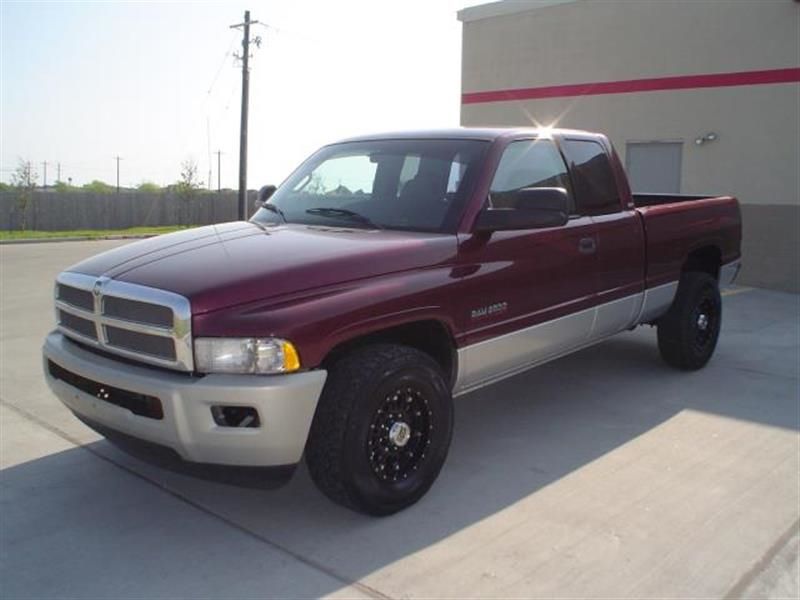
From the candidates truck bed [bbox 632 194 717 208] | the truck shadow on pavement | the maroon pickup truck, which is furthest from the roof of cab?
truck bed [bbox 632 194 717 208]

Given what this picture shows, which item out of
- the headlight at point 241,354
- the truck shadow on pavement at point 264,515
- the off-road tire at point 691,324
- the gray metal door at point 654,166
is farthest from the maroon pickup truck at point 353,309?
the gray metal door at point 654,166

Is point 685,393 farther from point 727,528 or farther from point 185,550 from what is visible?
point 185,550

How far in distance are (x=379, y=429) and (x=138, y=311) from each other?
1.23 m

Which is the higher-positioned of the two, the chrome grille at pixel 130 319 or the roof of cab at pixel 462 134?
the roof of cab at pixel 462 134

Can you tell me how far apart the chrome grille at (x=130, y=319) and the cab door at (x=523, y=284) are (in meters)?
1.48

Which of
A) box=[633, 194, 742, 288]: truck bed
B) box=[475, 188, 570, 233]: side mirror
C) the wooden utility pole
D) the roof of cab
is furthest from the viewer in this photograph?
the wooden utility pole

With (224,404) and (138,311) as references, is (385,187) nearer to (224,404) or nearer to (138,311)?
(138,311)

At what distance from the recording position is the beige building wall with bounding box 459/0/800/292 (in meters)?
11.9

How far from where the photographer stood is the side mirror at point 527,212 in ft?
13.3

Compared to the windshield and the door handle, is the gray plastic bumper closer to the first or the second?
the windshield

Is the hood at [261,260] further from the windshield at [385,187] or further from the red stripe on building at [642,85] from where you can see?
the red stripe on building at [642,85]

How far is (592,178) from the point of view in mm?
5320

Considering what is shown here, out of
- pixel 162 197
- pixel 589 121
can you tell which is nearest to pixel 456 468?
pixel 589 121

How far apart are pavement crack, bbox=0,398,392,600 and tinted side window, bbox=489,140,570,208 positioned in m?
2.19
